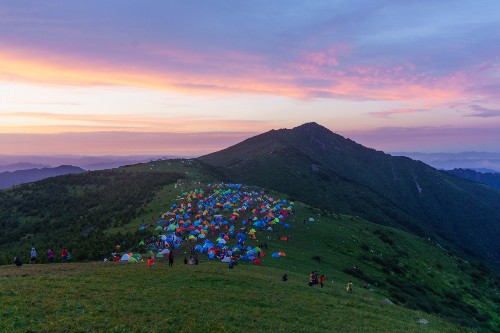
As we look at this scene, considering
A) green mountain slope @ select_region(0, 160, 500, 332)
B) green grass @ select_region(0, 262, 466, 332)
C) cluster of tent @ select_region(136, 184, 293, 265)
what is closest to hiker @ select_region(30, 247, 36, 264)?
→ green grass @ select_region(0, 262, 466, 332)

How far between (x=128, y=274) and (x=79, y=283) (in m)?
5.38

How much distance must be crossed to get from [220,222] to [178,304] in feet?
126

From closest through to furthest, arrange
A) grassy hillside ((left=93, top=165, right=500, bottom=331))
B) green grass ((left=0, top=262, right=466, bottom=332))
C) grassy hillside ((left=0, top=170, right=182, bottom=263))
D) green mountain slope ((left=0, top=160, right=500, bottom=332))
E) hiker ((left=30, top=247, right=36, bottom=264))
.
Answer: green grass ((left=0, top=262, right=466, bottom=332))
green mountain slope ((left=0, top=160, right=500, bottom=332))
hiker ((left=30, top=247, right=36, bottom=264))
grassy hillside ((left=93, top=165, right=500, bottom=331))
grassy hillside ((left=0, top=170, right=182, bottom=263))

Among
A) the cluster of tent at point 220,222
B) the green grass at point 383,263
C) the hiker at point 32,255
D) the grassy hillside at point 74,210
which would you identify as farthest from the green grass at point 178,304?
the grassy hillside at point 74,210

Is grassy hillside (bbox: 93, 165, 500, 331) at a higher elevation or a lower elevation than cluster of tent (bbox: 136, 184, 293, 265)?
lower

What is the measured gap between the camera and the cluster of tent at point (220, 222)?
5059 cm

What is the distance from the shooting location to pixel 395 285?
54281mm

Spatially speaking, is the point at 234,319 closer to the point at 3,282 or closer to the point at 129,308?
the point at 129,308

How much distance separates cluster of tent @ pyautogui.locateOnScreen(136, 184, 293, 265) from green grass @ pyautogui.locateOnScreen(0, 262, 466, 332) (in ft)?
39.3

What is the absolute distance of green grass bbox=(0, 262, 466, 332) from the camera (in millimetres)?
21844

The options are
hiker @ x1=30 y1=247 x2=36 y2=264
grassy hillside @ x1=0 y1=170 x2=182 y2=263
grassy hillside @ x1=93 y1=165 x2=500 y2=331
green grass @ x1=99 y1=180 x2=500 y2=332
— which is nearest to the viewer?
hiker @ x1=30 y1=247 x2=36 y2=264

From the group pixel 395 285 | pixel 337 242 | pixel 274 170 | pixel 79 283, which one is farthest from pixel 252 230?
pixel 274 170

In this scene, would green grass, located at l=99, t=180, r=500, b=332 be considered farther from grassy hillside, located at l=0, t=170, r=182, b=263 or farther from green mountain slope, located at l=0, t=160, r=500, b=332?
grassy hillside, located at l=0, t=170, r=182, b=263

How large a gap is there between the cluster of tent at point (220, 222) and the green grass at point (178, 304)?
12.0 metres
